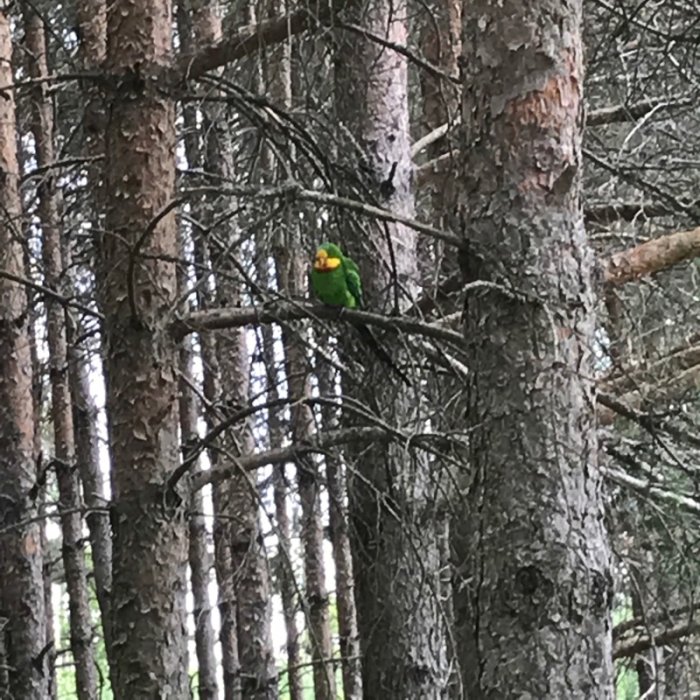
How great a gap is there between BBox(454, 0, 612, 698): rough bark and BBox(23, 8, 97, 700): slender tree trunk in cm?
439

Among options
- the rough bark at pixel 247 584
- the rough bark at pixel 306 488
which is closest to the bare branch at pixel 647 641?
the rough bark at pixel 306 488

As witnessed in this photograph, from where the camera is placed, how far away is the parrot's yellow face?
406cm

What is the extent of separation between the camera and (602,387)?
402 cm

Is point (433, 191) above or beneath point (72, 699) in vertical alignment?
above

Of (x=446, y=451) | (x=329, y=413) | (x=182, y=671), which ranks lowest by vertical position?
(x=182, y=671)

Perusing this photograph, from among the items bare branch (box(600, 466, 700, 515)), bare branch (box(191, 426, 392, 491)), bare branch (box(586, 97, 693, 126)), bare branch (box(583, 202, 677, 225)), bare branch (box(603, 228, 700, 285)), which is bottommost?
bare branch (box(600, 466, 700, 515))

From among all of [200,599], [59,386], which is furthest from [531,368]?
[200,599]

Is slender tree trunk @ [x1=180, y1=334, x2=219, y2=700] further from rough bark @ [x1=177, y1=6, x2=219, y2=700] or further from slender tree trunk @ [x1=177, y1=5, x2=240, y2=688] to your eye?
slender tree trunk @ [x1=177, y1=5, x2=240, y2=688]

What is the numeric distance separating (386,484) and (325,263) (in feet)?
4.15

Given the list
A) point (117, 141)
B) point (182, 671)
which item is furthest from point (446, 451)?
point (117, 141)

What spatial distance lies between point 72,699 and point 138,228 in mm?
20767

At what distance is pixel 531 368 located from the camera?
9.90ft

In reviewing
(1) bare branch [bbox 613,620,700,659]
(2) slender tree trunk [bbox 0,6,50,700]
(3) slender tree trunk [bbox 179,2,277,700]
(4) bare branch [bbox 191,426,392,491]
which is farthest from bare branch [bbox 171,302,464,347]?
(3) slender tree trunk [bbox 179,2,277,700]

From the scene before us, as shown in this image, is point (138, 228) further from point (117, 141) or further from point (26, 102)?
point (26, 102)
